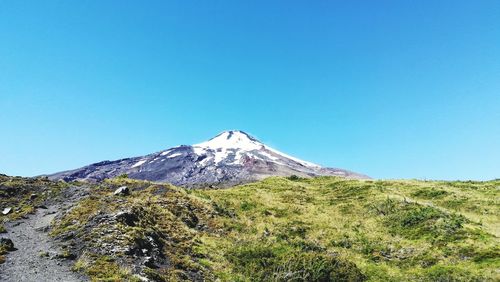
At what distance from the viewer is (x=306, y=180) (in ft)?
220

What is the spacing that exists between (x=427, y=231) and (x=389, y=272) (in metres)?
9.38

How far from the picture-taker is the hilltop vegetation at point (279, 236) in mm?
24250

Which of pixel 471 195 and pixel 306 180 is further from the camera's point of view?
pixel 306 180

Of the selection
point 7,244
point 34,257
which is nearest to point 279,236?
point 34,257

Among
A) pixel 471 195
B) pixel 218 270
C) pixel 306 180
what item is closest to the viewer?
pixel 218 270

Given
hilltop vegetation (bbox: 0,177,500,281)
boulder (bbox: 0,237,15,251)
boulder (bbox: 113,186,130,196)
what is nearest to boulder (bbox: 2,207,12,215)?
hilltop vegetation (bbox: 0,177,500,281)

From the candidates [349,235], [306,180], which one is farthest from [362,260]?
[306,180]

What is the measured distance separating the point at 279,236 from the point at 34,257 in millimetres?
19778

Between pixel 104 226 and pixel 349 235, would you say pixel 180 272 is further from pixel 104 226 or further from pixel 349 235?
pixel 349 235

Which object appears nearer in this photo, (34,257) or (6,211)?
(34,257)

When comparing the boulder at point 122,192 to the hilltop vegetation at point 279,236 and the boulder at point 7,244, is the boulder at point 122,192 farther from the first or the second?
the boulder at point 7,244

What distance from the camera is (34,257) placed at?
2284 centimetres

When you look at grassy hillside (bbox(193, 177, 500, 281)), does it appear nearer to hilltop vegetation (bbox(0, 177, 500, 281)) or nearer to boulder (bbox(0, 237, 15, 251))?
hilltop vegetation (bbox(0, 177, 500, 281))

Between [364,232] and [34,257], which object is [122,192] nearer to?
[34,257]
